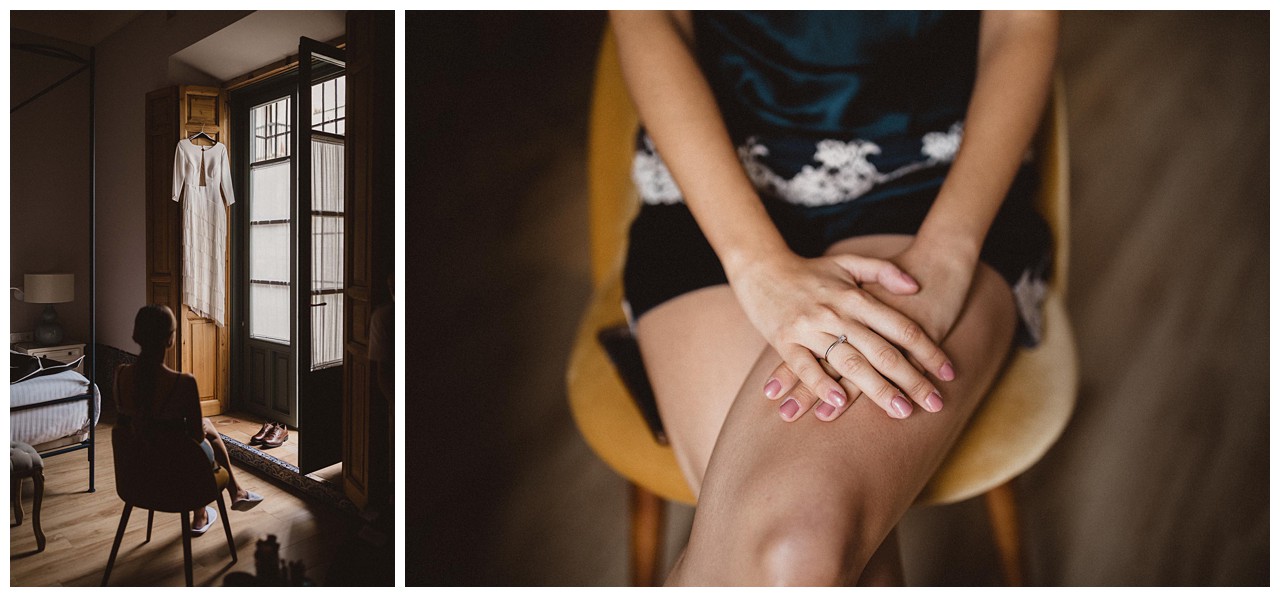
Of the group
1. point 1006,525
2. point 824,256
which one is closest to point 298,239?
point 824,256

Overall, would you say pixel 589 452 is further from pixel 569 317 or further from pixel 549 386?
pixel 569 317

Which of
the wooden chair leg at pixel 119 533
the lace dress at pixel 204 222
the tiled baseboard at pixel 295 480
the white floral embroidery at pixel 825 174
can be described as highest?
the white floral embroidery at pixel 825 174

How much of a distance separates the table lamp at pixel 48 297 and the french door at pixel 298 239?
0.91 ft

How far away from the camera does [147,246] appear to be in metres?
0.98

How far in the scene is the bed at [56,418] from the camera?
95 cm

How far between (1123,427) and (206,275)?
1.65m

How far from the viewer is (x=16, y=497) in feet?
3.07

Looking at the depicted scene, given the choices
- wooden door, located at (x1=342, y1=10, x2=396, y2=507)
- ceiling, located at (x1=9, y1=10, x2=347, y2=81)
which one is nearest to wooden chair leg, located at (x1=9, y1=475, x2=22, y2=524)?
wooden door, located at (x1=342, y1=10, x2=396, y2=507)

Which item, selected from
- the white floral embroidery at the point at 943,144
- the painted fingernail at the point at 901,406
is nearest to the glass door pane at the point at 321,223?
the painted fingernail at the point at 901,406

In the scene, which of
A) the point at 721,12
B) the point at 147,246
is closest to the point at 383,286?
the point at 147,246

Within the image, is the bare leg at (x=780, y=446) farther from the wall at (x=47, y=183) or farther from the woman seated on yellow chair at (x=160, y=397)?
the wall at (x=47, y=183)

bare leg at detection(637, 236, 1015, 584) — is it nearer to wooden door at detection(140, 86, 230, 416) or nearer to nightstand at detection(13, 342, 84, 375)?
wooden door at detection(140, 86, 230, 416)

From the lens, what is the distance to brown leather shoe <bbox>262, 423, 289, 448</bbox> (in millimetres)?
979

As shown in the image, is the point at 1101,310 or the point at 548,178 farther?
the point at 1101,310
